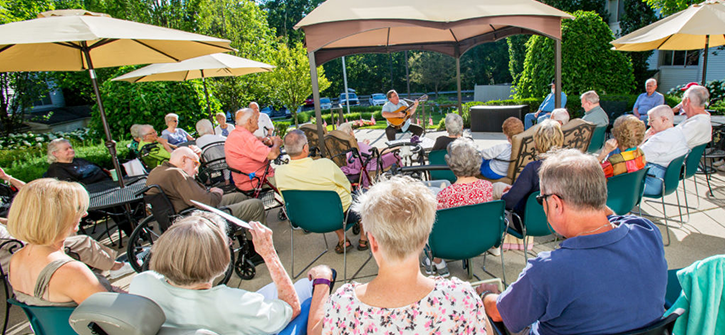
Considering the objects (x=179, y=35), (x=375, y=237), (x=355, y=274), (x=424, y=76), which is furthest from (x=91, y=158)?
(x=424, y=76)

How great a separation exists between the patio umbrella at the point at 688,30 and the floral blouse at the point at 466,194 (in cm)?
408

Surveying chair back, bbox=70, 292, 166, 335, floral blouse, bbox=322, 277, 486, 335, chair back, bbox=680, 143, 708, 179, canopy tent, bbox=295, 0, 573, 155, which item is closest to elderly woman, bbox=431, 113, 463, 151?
canopy tent, bbox=295, 0, 573, 155

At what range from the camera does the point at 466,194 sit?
265cm

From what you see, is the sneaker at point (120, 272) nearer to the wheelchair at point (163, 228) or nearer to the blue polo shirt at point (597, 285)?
the wheelchair at point (163, 228)

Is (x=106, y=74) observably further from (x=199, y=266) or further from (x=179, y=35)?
(x=199, y=266)

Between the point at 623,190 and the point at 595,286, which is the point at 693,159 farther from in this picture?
the point at 595,286

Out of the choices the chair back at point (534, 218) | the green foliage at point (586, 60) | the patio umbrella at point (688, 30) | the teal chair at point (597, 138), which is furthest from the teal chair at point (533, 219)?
the green foliage at point (586, 60)

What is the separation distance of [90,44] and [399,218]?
13.8 ft

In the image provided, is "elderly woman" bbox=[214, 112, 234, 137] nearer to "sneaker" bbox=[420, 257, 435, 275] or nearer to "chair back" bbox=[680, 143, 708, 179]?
"sneaker" bbox=[420, 257, 435, 275]

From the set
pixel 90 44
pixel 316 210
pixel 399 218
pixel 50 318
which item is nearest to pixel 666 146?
pixel 316 210

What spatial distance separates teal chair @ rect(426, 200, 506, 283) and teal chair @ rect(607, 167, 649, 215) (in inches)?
42.6

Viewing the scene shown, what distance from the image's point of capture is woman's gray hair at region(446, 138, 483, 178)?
2.64 meters

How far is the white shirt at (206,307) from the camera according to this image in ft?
4.81

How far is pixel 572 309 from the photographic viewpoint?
1325 millimetres
